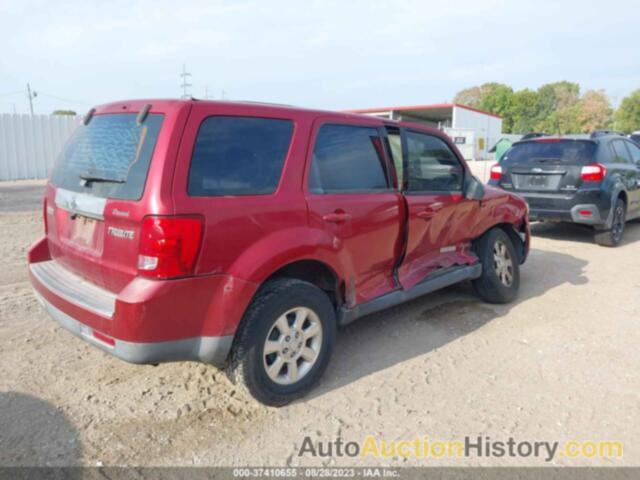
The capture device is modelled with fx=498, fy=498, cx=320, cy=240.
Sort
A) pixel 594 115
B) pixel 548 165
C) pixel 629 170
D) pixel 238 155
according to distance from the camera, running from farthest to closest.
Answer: pixel 594 115, pixel 629 170, pixel 548 165, pixel 238 155

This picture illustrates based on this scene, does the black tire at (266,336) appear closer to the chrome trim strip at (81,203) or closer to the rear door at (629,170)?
the chrome trim strip at (81,203)

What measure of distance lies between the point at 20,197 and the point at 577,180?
1263 centimetres

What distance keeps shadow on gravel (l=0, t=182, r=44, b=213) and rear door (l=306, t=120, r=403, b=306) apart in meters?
9.23

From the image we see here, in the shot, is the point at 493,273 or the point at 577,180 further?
the point at 577,180

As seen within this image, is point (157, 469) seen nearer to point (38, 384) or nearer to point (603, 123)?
point (38, 384)

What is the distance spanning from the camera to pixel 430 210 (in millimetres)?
4184

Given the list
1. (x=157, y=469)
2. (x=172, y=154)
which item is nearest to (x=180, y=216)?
(x=172, y=154)

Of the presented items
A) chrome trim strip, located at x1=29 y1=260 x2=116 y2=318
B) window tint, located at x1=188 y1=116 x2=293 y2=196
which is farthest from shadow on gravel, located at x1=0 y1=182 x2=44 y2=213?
window tint, located at x1=188 y1=116 x2=293 y2=196

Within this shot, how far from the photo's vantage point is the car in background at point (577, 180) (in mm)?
7355

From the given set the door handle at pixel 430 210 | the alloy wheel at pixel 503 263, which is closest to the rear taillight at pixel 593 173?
the alloy wheel at pixel 503 263

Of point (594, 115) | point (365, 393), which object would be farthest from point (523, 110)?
point (365, 393)

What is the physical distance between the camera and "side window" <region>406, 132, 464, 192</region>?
4177mm

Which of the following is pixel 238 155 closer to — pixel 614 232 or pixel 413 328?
pixel 413 328

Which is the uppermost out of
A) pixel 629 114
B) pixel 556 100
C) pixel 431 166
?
pixel 556 100
